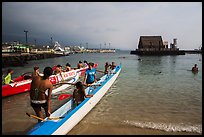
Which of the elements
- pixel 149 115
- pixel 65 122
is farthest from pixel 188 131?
pixel 65 122

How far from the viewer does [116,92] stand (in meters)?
10.3

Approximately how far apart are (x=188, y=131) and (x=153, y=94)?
14.5 ft

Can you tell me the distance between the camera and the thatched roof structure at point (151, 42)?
228 feet

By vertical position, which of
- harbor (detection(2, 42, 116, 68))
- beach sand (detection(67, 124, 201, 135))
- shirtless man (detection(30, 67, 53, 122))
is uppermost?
harbor (detection(2, 42, 116, 68))

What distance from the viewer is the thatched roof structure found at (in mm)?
69625

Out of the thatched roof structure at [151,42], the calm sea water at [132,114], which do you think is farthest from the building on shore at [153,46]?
the calm sea water at [132,114]

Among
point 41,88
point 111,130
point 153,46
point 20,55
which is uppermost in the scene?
point 153,46

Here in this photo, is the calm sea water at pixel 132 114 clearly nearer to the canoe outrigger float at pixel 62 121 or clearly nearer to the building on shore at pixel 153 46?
the canoe outrigger float at pixel 62 121

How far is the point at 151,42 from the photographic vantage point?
70.1 m

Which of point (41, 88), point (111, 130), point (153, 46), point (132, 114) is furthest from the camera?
point (153, 46)

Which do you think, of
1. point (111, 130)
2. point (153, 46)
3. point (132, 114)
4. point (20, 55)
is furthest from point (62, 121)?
point (153, 46)

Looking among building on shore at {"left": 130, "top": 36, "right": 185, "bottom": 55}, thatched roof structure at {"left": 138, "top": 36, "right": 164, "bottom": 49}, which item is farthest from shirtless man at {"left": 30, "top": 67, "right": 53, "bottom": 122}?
thatched roof structure at {"left": 138, "top": 36, "right": 164, "bottom": 49}

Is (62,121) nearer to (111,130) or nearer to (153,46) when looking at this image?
(111,130)

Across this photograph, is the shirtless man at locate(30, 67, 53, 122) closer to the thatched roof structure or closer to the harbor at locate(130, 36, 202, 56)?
the harbor at locate(130, 36, 202, 56)
